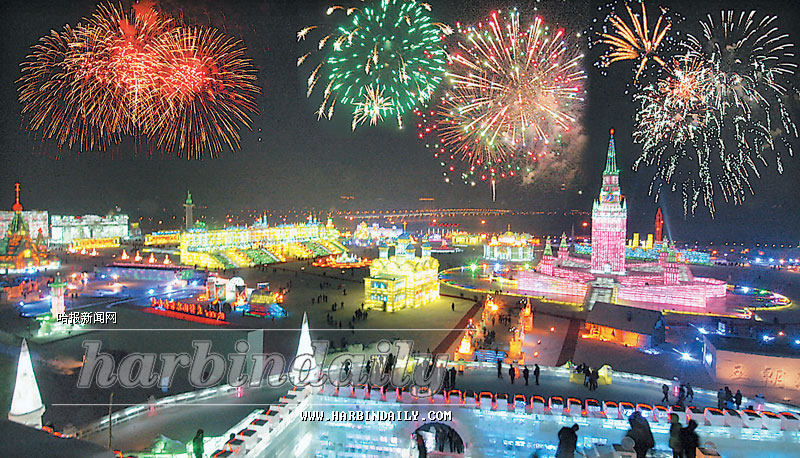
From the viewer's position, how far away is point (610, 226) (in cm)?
3278

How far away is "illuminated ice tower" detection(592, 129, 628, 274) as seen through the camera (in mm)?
32562

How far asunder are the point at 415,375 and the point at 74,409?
9516 millimetres

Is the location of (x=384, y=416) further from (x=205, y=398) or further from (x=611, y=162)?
(x=611, y=162)

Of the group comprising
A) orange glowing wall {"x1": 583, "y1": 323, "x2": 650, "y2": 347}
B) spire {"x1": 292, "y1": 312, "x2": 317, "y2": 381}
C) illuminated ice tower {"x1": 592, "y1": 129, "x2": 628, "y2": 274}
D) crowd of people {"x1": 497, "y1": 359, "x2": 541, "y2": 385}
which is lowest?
orange glowing wall {"x1": 583, "y1": 323, "x2": 650, "y2": 347}

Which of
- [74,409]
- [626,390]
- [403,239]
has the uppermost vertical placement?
[403,239]

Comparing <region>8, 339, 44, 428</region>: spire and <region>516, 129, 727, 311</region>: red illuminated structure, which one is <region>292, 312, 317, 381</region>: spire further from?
<region>516, 129, 727, 311</region>: red illuminated structure

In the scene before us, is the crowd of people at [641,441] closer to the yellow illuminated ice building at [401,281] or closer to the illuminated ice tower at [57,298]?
the yellow illuminated ice building at [401,281]

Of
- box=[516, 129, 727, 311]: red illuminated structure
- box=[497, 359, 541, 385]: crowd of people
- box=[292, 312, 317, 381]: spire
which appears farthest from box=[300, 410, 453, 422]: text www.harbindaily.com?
box=[516, 129, 727, 311]: red illuminated structure

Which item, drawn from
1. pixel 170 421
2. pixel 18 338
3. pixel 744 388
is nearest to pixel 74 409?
pixel 170 421

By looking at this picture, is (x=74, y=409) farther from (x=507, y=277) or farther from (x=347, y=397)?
(x=507, y=277)

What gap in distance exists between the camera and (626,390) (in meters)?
13.5

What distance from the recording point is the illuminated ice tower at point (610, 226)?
32562 millimetres

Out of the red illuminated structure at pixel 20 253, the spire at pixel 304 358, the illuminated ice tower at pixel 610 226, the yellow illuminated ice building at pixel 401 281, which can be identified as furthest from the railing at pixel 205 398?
the red illuminated structure at pixel 20 253

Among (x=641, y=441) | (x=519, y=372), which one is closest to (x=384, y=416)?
(x=641, y=441)
